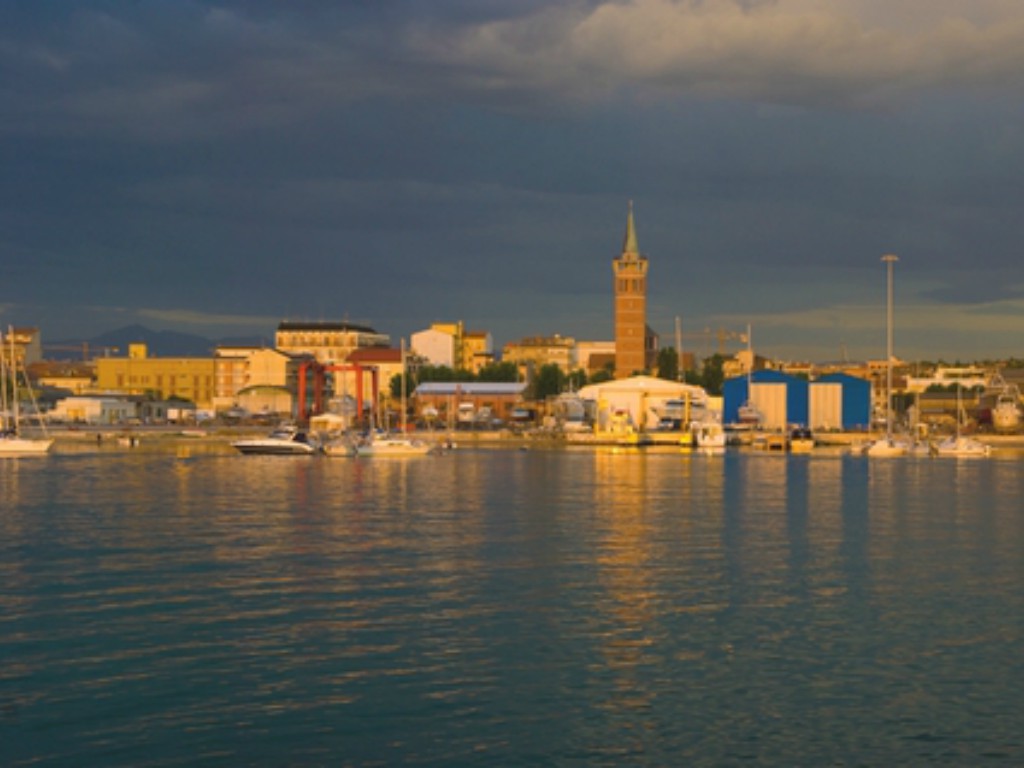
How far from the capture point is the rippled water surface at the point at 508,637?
2036 centimetres

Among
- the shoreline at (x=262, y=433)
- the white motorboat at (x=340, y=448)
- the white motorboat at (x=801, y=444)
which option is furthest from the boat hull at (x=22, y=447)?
the white motorboat at (x=801, y=444)

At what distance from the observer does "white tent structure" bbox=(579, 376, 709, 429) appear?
17500 centimetres

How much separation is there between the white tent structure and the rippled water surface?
11837 centimetres

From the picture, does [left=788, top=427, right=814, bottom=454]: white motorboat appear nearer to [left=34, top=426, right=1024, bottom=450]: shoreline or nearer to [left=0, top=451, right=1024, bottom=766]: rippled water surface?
[left=34, top=426, right=1024, bottom=450]: shoreline

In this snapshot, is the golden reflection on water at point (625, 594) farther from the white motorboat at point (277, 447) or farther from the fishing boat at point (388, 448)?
the white motorboat at point (277, 447)

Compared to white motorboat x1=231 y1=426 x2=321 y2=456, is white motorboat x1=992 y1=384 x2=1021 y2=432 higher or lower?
white motorboat x1=992 y1=384 x2=1021 y2=432

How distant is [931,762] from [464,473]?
6826cm

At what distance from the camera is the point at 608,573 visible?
1446 inches

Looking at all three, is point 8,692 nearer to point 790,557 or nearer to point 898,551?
point 790,557

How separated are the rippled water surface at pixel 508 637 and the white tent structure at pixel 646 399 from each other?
388 ft

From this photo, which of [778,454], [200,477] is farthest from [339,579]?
[778,454]

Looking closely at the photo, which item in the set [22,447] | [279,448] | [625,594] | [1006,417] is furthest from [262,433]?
[625,594]

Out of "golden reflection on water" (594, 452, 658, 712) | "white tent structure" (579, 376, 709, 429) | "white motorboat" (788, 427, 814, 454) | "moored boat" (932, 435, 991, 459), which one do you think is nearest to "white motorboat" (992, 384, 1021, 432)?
"white tent structure" (579, 376, 709, 429)

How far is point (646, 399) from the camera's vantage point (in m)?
178
